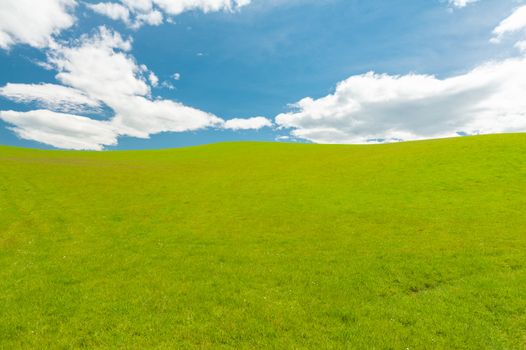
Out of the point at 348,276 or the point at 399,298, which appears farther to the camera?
the point at 348,276

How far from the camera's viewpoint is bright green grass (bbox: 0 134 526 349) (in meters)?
11.3

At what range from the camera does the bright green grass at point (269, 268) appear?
11297mm

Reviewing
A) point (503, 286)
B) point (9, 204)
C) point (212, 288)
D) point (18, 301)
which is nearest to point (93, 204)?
point (9, 204)

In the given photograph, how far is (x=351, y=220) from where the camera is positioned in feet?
92.9

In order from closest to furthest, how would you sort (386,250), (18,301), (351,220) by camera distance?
(18,301), (386,250), (351,220)

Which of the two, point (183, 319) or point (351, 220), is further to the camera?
point (351, 220)

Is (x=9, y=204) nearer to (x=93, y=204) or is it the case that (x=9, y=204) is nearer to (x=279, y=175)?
(x=93, y=204)

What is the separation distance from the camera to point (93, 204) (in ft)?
117

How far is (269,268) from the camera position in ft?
57.1

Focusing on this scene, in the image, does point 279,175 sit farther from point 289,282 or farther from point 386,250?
point 289,282

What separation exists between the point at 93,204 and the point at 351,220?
28.6 metres

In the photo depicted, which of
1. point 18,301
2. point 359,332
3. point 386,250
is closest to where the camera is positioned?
point 359,332

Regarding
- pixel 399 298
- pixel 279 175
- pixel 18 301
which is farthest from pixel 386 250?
pixel 279 175

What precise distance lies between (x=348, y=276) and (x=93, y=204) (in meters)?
31.0
